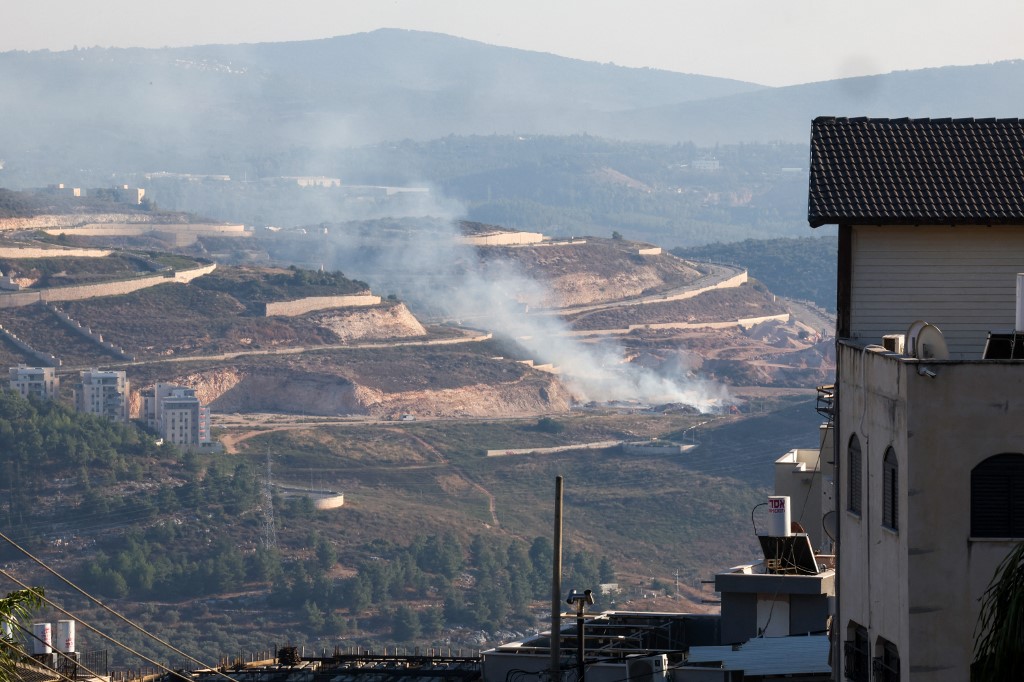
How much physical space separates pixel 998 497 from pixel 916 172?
4.61 m

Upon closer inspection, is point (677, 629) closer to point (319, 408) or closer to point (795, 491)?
point (795, 491)

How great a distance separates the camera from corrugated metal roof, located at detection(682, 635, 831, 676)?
77.4ft

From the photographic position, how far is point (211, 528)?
120375 millimetres

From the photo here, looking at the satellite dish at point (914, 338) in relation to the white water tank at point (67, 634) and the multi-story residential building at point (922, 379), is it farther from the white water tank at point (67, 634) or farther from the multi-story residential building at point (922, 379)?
the white water tank at point (67, 634)

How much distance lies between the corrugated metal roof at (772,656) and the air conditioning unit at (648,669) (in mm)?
438

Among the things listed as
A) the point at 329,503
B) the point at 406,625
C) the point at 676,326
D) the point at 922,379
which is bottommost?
the point at 406,625

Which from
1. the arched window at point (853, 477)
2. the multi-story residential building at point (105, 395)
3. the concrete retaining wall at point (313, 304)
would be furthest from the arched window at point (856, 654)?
the concrete retaining wall at point (313, 304)

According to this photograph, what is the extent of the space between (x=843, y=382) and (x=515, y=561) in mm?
94372

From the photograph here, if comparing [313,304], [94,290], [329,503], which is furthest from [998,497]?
[313,304]

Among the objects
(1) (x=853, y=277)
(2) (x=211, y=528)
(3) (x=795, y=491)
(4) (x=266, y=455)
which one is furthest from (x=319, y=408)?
(1) (x=853, y=277)

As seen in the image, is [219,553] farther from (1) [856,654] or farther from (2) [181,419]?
(1) [856,654]

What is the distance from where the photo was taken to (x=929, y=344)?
730 inches

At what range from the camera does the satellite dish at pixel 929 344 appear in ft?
60.5

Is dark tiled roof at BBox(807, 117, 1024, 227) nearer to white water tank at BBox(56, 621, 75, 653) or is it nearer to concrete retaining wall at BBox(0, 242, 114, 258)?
white water tank at BBox(56, 621, 75, 653)
